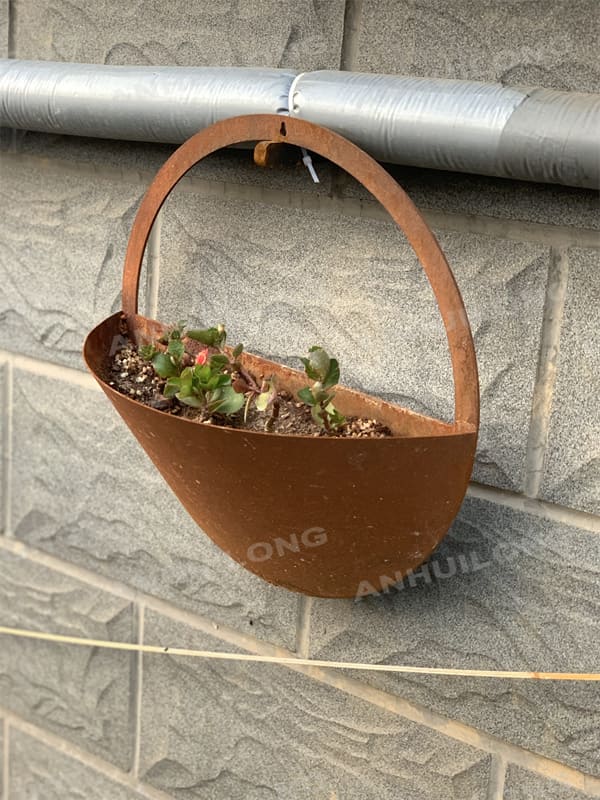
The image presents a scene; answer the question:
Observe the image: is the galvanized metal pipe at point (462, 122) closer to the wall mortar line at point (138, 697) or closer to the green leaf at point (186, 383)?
the green leaf at point (186, 383)

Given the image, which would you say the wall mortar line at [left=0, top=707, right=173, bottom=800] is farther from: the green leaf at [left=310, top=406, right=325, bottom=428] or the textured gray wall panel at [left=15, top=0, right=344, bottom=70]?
the textured gray wall panel at [left=15, top=0, right=344, bottom=70]

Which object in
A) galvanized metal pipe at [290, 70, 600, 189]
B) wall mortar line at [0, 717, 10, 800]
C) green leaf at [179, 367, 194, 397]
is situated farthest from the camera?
wall mortar line at [0, 717, 10, 800]

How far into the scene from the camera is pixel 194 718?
1.39 metres

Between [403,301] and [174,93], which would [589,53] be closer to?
[403,301]

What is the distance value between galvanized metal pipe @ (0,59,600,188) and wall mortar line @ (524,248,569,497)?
0.33 ft

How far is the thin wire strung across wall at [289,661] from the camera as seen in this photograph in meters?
1.03

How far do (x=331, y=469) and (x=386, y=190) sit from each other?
263 mm

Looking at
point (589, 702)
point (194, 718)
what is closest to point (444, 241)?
point (589, 702)

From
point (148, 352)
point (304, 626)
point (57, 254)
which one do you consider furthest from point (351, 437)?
point (57, 254)

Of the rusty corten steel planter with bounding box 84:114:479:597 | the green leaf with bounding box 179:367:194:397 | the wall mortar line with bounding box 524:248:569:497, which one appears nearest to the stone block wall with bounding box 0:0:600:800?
the wall mortar line with bounding box 524:248:569:497

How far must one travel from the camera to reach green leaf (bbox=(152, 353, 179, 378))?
3.42 feet

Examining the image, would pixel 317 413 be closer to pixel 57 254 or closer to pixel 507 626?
pixel 507 626

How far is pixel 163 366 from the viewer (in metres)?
1.04

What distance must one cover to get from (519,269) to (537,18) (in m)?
0.24
